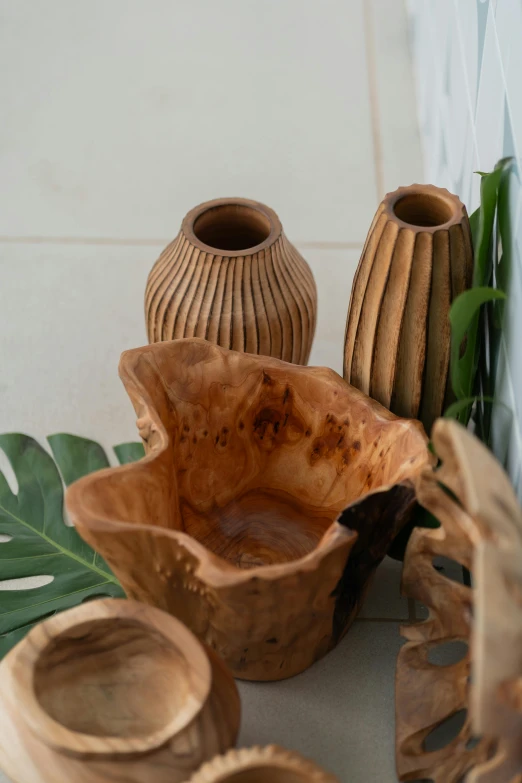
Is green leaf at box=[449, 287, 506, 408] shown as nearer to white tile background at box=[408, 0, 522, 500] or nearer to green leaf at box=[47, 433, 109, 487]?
white tile background at box=[408, 0, 522, 500]

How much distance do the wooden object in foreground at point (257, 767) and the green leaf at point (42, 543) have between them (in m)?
0.32

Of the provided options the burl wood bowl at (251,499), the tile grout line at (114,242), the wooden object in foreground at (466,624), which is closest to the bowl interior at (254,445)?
the burl wood bowl at (251,499)

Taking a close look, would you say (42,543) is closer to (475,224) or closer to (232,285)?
(232,285)

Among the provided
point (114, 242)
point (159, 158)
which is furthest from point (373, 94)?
point (114, 242)

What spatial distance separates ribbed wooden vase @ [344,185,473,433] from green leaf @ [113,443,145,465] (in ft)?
0.88

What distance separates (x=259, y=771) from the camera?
1.90ft

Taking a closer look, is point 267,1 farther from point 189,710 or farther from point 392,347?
point 189,710

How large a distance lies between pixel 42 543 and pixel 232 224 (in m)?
0.36

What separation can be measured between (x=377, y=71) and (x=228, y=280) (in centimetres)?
78

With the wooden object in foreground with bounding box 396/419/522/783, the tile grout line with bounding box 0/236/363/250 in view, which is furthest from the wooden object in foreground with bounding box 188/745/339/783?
the tile grout line with bounding box 0/236/363/250

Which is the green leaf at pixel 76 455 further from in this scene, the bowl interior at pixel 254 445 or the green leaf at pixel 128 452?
the bowl interior at pixel 254 445

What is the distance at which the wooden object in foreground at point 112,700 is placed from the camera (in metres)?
0.58

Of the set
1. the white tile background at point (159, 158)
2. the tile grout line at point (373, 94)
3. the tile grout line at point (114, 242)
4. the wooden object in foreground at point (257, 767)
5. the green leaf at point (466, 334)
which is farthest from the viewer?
the tile grout line at point (373, 94)

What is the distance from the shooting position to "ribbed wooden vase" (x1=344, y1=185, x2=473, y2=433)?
2.52 ft
